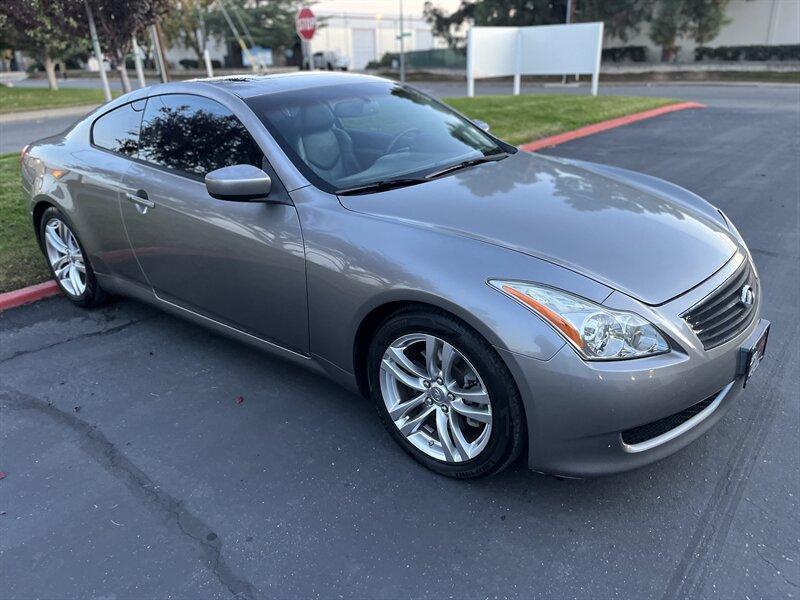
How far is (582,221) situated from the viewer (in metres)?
2.80

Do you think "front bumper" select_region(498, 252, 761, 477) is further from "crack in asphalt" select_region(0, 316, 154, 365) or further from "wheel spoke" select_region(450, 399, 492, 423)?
"crack in asphalt" select_region(0, 316, 154, 365)

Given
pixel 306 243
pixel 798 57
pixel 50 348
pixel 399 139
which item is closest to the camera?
pixel 306 243

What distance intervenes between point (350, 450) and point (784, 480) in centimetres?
185

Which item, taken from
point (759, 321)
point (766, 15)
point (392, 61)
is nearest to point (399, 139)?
point (759, 321)

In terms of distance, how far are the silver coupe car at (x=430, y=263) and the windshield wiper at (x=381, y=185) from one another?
0.01 metres

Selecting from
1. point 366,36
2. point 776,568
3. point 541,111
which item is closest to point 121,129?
point 776,568

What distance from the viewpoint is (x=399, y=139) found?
3.55 meters

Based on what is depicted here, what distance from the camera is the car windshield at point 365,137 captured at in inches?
124

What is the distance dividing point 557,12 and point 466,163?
37739mm

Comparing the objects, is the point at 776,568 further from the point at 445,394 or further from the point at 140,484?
the point at 140,484

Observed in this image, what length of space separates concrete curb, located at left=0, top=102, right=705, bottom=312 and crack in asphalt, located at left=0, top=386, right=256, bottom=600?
53.1 inches

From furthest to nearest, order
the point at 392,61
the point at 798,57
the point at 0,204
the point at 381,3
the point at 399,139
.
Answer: the point at 381,3 → the point at 392,61 → the point at 798,57 → the point at 0,204 → the point at 399,139

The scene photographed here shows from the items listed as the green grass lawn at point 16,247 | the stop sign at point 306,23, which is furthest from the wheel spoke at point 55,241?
the stop sign at point 306,23

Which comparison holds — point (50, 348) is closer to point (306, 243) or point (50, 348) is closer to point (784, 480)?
point (306, 243)
